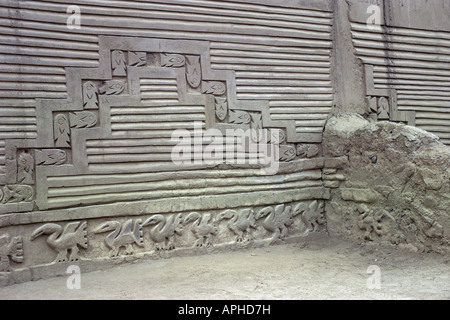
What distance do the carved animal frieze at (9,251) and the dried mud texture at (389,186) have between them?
4081mm

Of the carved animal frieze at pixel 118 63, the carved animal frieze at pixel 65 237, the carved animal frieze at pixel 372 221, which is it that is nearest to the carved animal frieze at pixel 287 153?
the carved animal frieze at pixel 372 221

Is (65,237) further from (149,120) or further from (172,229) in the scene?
(149,120)

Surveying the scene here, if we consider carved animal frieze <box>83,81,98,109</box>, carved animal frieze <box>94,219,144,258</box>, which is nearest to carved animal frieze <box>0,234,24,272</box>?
carved animal frieze <box>94,219,144,258</box>

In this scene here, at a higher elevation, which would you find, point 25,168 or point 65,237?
point 25,168

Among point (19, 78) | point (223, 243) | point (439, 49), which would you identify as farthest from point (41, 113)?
point (439, 49)

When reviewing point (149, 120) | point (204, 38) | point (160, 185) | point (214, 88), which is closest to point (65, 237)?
point (160, 185)

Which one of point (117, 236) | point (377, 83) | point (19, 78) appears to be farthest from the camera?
point (377, 83)

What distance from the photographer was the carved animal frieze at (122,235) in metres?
6.04

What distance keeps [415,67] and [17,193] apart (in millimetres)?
5973

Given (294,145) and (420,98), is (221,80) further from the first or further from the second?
(420,98)

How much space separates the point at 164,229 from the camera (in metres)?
6.32

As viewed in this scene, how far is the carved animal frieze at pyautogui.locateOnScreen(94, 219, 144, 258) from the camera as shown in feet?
19.8

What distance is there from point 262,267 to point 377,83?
3.49 meters

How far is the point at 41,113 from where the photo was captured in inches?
228
